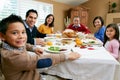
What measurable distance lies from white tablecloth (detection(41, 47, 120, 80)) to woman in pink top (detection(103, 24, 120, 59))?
0.67m

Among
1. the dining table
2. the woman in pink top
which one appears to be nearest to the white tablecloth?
the dining table

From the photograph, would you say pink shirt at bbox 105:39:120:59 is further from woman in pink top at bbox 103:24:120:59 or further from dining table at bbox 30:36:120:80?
dining table at bbox 30:36:120:80

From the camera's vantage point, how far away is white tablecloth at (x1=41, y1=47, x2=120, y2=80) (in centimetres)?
116

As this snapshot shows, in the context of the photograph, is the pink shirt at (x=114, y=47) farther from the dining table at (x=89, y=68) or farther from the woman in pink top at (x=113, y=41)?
the dining table at (x=89, y=68)

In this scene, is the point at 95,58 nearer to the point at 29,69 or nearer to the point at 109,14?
the point at 29,69

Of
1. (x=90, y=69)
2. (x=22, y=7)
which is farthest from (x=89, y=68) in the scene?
(x=22, y=7)

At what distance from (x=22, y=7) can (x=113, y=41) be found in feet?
9.60

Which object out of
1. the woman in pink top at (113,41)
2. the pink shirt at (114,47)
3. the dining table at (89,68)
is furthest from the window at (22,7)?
the dining table at (89,68)

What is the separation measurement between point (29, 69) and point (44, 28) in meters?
2.53

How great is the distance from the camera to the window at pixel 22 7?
3766 mm

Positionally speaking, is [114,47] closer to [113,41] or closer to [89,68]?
[113,41]

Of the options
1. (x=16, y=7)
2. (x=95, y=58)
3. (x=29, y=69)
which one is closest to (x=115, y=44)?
(x=95, y=58)

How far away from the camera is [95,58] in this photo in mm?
1179

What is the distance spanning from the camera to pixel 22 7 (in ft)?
13.8
